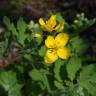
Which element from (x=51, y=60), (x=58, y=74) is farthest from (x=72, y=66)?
(x=51, y=60)

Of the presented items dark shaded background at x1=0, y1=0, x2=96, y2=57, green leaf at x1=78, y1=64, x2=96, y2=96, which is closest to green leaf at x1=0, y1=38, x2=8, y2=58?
green leaf at x1=78, y1=64, x2=96, y2=96

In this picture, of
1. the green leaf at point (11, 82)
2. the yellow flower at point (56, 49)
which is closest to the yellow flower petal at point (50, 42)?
the yellow flower at point (56, 49)

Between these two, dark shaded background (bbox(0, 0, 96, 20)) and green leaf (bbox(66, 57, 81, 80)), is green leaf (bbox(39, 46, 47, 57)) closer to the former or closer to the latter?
green leaf (bbox(66, 57, 81, 80))

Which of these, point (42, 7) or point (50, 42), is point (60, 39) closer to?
point (50, 42)

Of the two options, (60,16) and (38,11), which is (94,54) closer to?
(38,11)

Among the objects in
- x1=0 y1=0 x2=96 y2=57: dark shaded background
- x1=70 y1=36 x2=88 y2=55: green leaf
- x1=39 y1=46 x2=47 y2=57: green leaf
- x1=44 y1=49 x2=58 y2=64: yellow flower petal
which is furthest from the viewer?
x1=0 y1=0 x2=96 y2=57: dark shaded background

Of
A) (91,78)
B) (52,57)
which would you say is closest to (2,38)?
(52,57)
